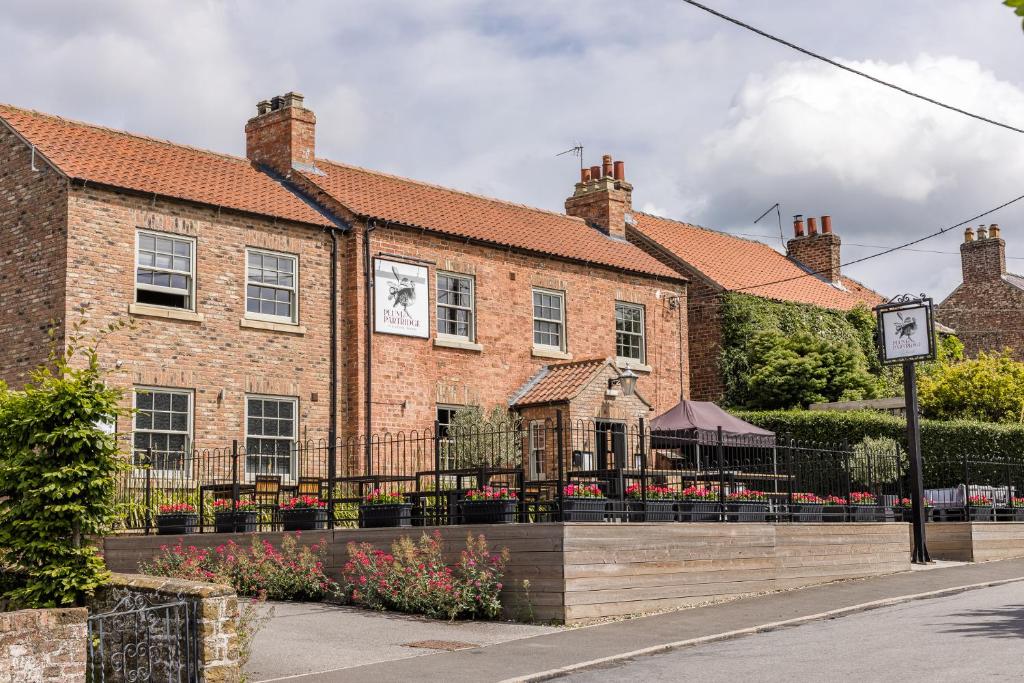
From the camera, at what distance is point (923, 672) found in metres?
9.57

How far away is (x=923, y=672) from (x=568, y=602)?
4.49 meters

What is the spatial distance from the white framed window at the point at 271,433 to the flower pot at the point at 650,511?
Result: 8.94m

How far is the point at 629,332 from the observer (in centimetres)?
2856

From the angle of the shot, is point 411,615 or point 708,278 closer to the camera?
point 411,615

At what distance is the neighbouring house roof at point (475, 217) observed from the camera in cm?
2503

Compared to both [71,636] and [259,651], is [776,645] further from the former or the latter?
[71,636]

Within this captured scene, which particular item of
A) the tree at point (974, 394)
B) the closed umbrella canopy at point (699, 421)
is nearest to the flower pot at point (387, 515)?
the closed umbrella canopy at point (699, 421)

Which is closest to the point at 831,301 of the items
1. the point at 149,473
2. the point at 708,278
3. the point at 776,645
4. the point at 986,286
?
the point at 708,278

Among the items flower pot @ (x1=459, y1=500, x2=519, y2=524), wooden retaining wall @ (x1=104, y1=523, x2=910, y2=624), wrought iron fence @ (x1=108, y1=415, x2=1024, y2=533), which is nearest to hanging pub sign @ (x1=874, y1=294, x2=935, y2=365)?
wrought iron fence @ (x1=108, y1=415, x2=1024, y2=533)

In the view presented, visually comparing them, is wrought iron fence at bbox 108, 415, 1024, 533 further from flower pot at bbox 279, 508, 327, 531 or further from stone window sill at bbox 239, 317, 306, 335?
stone window sill at bbox 239, 317, 306, 335

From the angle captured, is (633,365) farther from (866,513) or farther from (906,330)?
(866,513)

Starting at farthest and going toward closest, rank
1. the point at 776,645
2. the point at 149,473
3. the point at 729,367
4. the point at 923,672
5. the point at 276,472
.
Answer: the point at 729,367
the point at 276,472
the point at 149,473
the point at 776,645
the point at 923,672

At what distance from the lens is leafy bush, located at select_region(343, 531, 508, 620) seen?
45.0ft

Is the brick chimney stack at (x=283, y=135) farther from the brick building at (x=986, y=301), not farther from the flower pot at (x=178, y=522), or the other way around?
the brick building at (x=986, y=301)
